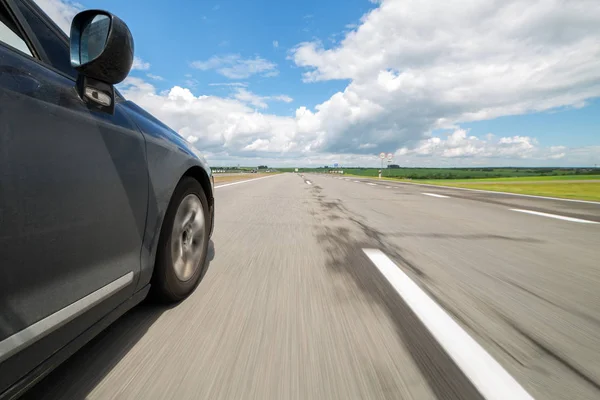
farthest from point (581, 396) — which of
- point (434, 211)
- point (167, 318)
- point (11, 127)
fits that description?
point (434, 211)

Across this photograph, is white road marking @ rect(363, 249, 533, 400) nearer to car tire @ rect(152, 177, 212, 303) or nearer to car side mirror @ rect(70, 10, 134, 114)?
car tire @ rect(152, 177, 212, 303)

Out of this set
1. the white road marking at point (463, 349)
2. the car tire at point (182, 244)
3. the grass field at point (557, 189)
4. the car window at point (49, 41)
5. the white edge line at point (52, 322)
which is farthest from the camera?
the grass field at point (557, 189)

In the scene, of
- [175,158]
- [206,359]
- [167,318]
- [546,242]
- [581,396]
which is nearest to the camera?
[581,396]

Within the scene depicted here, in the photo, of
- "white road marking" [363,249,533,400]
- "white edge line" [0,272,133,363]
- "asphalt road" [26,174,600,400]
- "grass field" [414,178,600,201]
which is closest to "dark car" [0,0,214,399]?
"white edge line" [0,272,133,363]

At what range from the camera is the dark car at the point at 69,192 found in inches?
38.2

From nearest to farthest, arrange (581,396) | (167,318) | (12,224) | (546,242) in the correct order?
(12,224), (581,396), (167,318), (546,242)

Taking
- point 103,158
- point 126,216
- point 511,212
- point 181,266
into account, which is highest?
point 103,158

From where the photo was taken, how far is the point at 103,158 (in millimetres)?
1393

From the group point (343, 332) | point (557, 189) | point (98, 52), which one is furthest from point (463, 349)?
point (557, 189)

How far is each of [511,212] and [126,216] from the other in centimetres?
882

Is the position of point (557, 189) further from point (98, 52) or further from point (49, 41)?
point (49, 41)

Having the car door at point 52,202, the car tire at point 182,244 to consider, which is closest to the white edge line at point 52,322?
the car door at point 52,202

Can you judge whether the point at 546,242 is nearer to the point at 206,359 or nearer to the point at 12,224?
the point at 206,359

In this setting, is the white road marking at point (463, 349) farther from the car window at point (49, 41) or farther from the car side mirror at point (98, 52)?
the car window at point (49, 41)
